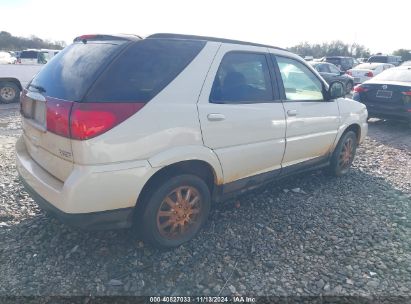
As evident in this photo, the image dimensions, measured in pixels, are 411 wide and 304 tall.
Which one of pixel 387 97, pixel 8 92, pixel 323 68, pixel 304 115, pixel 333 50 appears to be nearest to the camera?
pixel 304 115

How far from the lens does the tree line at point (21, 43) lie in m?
43.2

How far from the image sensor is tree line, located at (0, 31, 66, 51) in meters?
43.2

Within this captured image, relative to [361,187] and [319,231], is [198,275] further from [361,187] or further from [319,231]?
[361,187]

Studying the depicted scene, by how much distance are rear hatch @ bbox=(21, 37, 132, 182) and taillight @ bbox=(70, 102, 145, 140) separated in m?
0.07

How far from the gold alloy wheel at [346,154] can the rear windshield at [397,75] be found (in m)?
4.52

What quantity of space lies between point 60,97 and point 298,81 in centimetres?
267

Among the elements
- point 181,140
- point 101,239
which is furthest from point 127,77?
point 101,239

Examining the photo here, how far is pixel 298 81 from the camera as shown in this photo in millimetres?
3906

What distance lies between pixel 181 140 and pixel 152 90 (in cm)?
46

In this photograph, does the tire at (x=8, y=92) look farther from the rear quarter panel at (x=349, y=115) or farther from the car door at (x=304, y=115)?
the rear quarter panel at (x=349, y=115)

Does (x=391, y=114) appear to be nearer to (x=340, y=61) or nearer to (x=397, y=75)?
(x=397, y=75)

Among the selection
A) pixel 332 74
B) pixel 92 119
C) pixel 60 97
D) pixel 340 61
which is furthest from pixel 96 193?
pixel 340 61

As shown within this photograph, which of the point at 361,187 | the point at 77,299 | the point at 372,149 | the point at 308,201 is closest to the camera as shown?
the point at 77,299

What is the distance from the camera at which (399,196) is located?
429 centimetres
